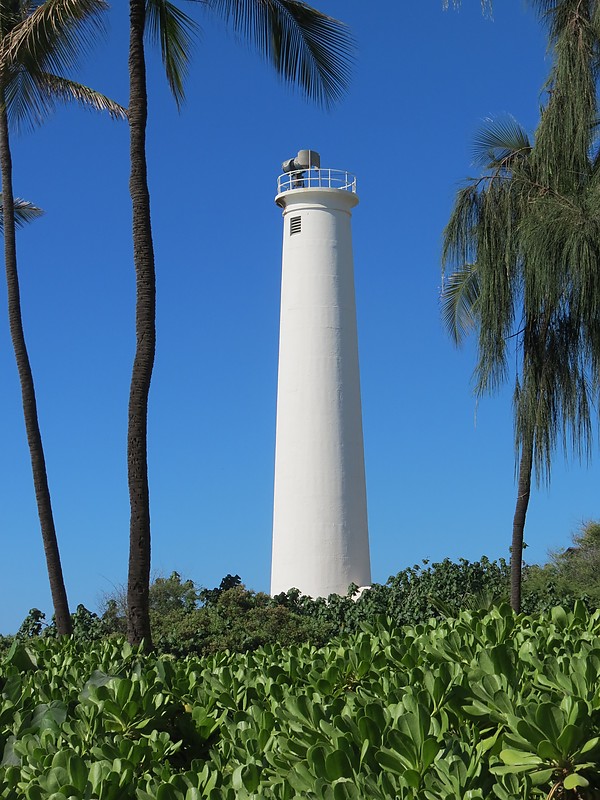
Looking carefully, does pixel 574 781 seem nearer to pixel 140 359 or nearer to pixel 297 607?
pixel 140 359

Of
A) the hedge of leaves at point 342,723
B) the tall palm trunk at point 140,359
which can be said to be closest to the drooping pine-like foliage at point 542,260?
the tall palm trunk at point 140,359

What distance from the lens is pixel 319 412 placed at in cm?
2114

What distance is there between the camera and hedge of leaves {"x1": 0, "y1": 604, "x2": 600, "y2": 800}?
3.22 m

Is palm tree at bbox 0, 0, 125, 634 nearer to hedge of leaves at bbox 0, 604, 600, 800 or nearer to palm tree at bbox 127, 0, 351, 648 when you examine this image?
palm tree at bbox 127, 0, 351, 648

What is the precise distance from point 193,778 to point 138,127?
9.20 m

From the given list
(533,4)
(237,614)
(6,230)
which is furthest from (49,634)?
(533,4)

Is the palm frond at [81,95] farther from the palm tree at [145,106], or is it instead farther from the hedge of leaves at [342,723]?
the hedge of leaves at [342,723]

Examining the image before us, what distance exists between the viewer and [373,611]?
18.2m

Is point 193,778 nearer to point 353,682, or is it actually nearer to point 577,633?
point 353,682

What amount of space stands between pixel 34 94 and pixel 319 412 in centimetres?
856

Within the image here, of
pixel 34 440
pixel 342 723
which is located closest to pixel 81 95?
pixel 34 440

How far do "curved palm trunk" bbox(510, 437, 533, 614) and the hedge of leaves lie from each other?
917 centimetres

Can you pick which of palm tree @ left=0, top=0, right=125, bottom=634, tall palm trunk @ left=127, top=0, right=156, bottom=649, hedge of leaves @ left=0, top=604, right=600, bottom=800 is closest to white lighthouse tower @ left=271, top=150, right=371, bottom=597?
palm tree @ left=0, top=0, right=125, bottom=634

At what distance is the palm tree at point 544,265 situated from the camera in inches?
533
